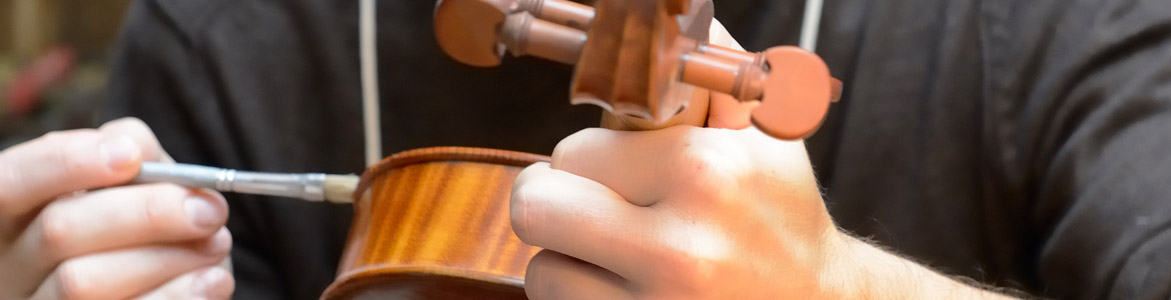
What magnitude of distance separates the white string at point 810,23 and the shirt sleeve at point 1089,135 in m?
0.15

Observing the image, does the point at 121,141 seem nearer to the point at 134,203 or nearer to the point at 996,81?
the point at 134,203

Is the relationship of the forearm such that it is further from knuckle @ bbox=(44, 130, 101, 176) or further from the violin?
knuckle @ bbox=(44, 130, 101, 176)

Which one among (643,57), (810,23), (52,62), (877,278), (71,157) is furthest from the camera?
(52,62)

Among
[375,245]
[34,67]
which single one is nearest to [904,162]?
[375,245]

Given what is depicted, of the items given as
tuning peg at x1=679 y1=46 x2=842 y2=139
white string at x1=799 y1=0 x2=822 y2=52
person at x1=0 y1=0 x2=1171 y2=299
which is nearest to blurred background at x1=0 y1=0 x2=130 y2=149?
person at x1=0 y1=0 x2=1171 y2=299

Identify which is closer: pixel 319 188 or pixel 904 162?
pixel 319 188

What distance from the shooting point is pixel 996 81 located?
748 millimetres

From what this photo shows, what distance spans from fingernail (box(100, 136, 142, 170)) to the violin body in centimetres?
19

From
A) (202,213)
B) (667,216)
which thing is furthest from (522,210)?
(202,213)

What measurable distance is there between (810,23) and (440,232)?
443 millimetres

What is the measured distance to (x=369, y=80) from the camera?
850 mm

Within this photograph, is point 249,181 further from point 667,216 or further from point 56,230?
point 667,216

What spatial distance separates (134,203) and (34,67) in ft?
6.20

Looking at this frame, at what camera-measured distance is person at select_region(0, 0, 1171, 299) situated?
0.40 m
